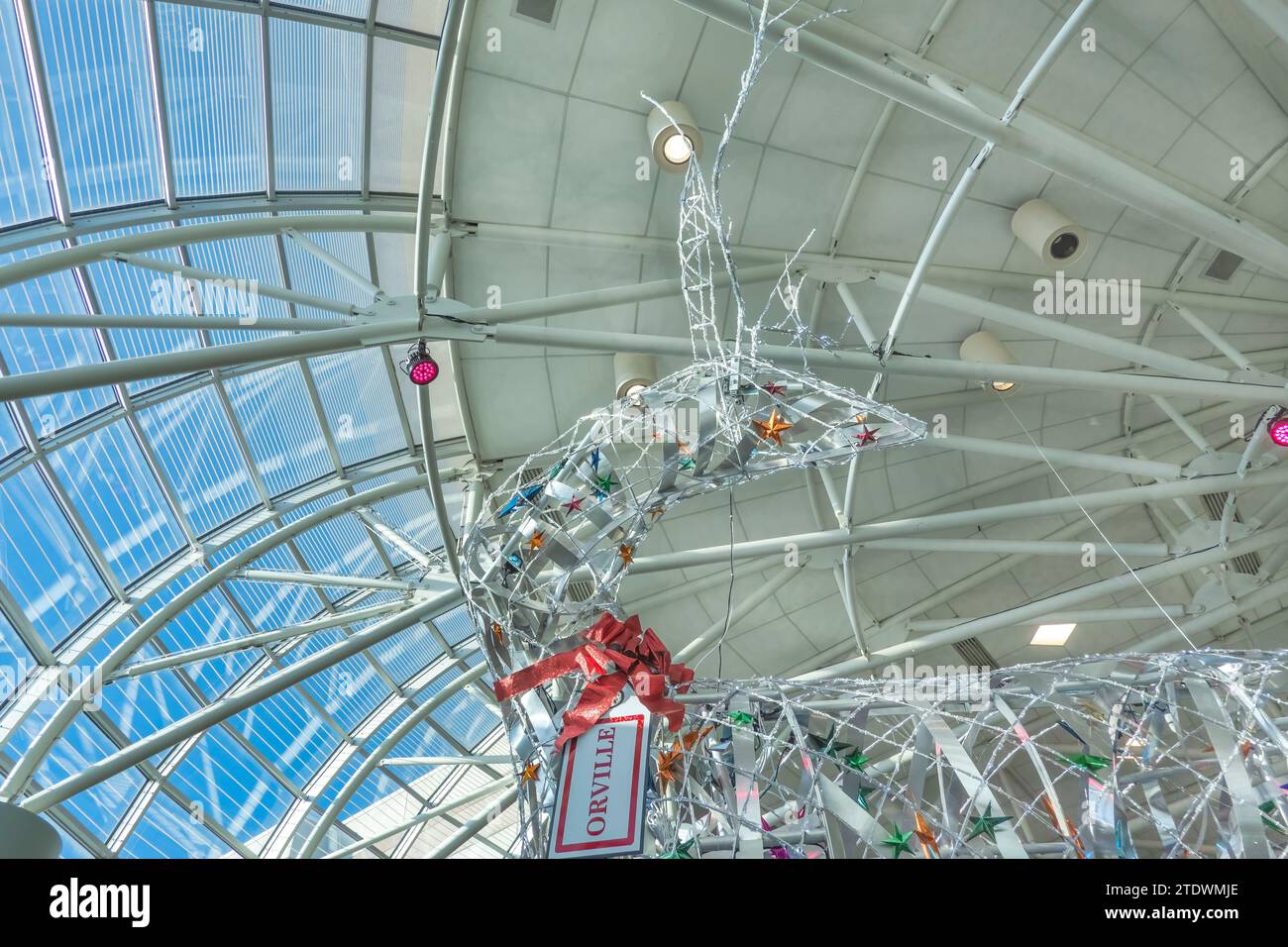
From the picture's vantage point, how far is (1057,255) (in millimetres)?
13836

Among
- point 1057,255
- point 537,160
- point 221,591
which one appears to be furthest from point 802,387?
point 221,591

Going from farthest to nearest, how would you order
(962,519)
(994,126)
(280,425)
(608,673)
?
(280,425) < (962,519) < (994,126) < (608,673)

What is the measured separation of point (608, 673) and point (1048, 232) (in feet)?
36.7

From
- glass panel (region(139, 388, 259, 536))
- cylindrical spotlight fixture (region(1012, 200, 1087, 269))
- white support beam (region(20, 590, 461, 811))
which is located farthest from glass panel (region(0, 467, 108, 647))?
cylindrical spotlight fixture (region(1012, 200, 1087, 269))

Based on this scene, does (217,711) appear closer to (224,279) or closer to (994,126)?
(224,279)

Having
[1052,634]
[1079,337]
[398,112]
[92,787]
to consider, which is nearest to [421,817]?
[92,787]

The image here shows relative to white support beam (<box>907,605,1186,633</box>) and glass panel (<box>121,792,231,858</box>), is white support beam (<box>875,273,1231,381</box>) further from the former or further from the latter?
glass panel (<box>121,792,231,858</box>)

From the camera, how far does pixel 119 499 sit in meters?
15.9

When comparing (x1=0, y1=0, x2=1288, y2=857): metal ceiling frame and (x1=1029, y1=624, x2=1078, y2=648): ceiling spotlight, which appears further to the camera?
(x1=1029, y1=624, x2=1078, y2=648): ceiling spotlight

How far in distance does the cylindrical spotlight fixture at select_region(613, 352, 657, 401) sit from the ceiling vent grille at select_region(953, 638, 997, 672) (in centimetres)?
1288

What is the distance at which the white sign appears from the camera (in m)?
4.81

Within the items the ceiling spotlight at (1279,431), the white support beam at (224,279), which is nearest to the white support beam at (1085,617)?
the ceiling spotlight at (1279,431)
